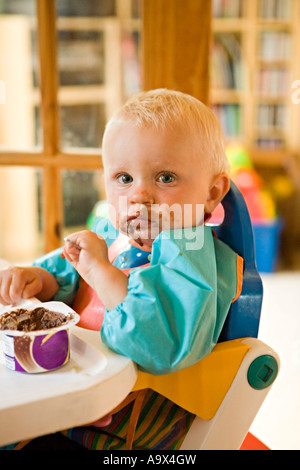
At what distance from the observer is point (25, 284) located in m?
0.92

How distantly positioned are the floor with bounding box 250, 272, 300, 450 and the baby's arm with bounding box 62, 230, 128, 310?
95 cm

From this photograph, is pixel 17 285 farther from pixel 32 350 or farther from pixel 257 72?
pixel 257 72

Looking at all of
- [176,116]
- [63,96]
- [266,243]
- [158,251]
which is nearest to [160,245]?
[158,251]

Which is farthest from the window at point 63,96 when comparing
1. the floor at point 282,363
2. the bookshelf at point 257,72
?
the bookshelf at point 257,72

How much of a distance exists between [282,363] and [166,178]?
4.61 feet

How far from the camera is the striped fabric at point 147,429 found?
830mm

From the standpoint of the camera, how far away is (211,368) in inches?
31.1

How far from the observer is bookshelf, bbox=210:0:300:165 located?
12.6 feet

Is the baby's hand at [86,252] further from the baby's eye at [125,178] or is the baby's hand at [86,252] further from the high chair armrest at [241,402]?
the high chair armrest at [241,402]

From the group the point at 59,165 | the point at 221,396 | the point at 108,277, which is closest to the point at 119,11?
the point at 59,165

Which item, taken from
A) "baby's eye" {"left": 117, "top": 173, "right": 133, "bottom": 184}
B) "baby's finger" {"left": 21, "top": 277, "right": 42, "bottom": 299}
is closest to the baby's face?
"baby's eye" {"left": 117, "top": 173, "right": 133, "bottom": 184}

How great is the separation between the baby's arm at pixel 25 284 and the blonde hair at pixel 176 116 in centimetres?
32

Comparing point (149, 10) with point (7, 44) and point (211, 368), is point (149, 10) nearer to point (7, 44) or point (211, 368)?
point (211, 368)

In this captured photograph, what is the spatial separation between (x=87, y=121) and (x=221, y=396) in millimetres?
984
